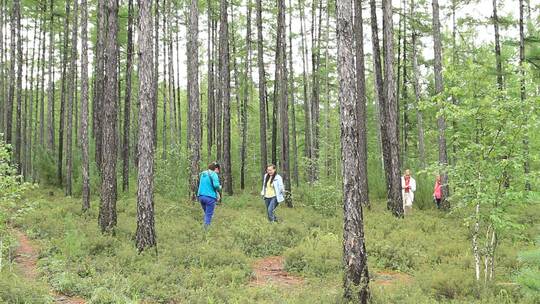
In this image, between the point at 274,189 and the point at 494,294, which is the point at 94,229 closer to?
the point at 274,189

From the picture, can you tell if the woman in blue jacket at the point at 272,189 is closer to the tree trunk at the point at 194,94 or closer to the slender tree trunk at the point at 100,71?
the tree trunk at the point at 194,94

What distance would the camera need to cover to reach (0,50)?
23547 mm

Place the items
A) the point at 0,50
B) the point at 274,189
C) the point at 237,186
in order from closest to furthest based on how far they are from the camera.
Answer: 1. the point at 274,189
2. the point at 0,50
3. the point at 237,186

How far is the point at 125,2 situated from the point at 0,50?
25.0 ft

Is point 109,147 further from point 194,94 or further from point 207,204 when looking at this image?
point 194,94

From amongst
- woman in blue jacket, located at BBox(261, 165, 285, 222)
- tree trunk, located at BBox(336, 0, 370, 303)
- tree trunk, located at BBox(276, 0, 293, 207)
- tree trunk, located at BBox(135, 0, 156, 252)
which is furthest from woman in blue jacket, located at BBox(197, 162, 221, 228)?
tree trunk, located at BBox(336, 0, 370, 303)

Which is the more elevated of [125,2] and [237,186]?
[125,2]

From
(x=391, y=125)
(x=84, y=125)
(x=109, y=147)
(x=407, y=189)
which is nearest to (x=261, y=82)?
(x=391, y=125)

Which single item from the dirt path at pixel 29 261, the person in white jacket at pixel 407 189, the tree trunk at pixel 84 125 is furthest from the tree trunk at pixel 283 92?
the dirt path at pixel 29 261

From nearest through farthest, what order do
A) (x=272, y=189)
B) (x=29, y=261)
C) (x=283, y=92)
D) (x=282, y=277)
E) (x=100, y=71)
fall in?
(x=282, y=277), (x=29, y=261), (x=272, y=189), (x=100, y=71), (x=283, y=92)

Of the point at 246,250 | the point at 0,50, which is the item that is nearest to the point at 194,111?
the point at 246,250

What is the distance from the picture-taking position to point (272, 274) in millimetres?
8852

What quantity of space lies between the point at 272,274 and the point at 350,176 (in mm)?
3330

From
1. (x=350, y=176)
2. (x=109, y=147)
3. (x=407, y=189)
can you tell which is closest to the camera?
(x=350, y=176)
